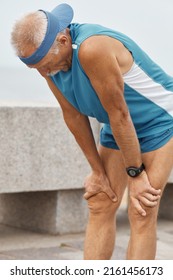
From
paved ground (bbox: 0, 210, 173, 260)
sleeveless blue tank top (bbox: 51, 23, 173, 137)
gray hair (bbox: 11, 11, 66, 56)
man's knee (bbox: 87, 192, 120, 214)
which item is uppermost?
gray hair (bbox: 11, 11, 66, 56)

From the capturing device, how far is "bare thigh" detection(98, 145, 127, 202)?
445 cm

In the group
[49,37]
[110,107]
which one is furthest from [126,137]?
[49,37]

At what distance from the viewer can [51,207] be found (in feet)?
20.9

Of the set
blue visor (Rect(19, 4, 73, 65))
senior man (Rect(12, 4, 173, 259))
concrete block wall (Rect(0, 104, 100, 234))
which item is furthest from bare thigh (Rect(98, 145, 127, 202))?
concrete block wall (Rect(0, 104, 100, 234))

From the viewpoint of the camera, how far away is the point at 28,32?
3906mm

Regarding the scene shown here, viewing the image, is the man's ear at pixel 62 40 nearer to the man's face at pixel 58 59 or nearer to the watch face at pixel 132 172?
the man's face at pixel 58 59

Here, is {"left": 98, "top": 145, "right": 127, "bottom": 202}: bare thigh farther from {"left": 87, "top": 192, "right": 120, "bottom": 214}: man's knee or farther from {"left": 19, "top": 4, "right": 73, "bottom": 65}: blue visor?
{"left": 19, "top": 4, "right": 73, "bottom": 65}: blue visor

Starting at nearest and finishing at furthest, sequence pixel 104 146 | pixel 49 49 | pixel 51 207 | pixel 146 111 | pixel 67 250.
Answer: pixel 49 49 → pixel 146 111 → pixel 104 146 → pixel 67 250 → pixel 51 207

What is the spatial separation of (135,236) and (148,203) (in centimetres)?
21

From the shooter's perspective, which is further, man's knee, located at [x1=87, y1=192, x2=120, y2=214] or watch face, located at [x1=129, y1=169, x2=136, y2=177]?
man's knee, located at [x1=87, y1=192, x2=120, y2=214]

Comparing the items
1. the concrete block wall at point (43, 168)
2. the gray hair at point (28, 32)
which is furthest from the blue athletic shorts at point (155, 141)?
the concrete block wall at point (43, 168)

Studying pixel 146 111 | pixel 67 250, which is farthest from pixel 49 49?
pixel 67 250

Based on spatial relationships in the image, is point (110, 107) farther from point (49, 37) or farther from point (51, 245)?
point (51, 245)
